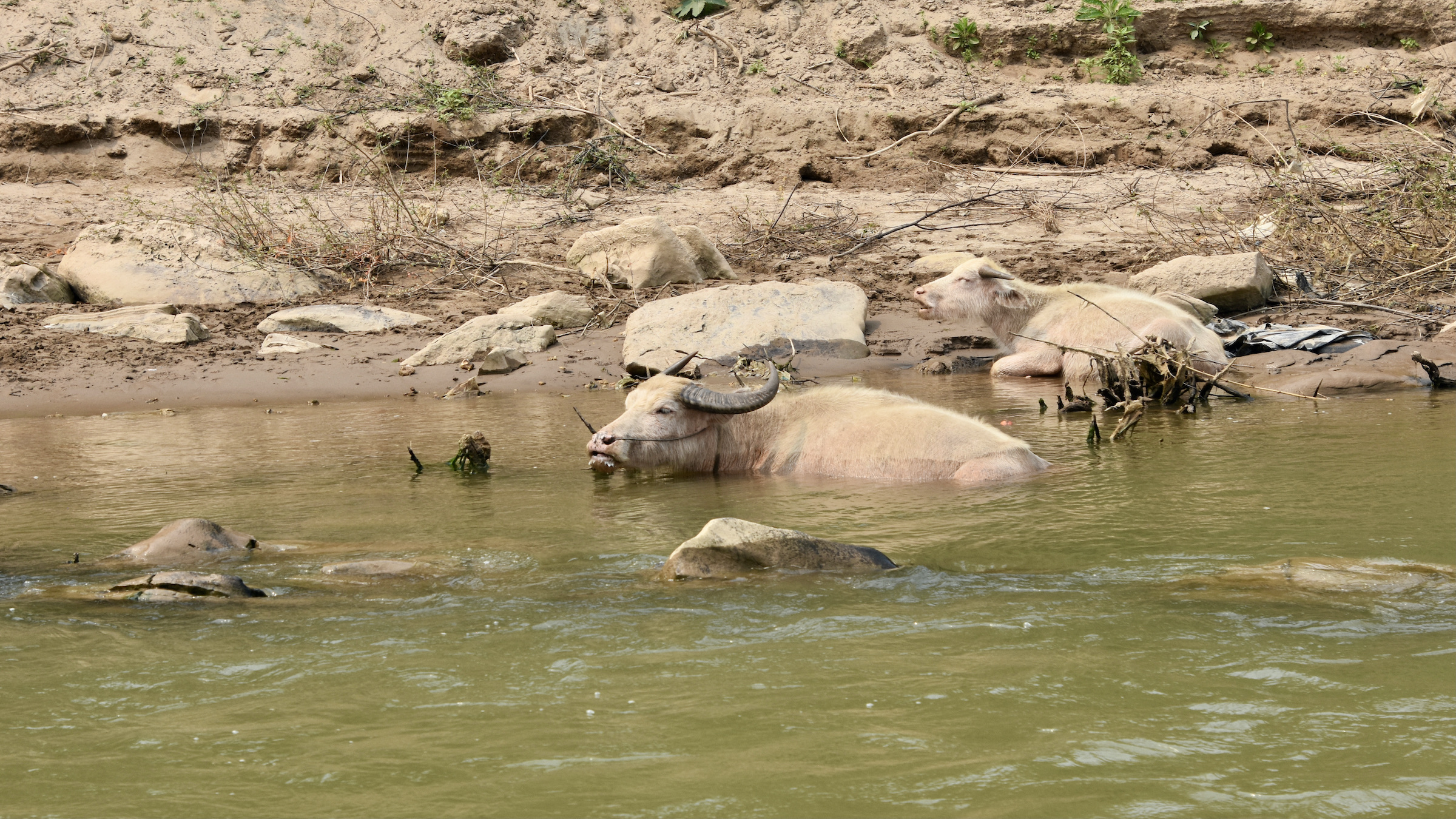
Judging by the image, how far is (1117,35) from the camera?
60.9 feet

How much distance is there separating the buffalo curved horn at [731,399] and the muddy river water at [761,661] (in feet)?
1.92

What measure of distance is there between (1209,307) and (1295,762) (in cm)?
931

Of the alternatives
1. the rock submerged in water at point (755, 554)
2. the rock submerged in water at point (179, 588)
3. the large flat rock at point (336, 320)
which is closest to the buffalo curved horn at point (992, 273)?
the large flat rock at point (336, 320)

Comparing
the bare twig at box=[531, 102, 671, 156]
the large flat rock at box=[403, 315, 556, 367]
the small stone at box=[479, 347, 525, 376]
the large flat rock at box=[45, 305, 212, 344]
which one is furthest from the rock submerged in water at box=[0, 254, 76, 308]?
the bare twig at box=[531, 102, 671, 156]

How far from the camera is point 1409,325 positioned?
1084 centimetres

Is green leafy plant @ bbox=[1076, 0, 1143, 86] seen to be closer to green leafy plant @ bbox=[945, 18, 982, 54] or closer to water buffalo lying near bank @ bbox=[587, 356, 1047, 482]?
green leafy plant @ bbox=[945, 18, 982, 54]

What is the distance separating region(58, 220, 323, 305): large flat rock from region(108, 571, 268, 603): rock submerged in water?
29.9 feet

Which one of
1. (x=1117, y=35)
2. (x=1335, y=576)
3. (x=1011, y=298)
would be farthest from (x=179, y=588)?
(x=1117, y=35)

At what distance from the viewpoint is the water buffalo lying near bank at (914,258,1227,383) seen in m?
9.38

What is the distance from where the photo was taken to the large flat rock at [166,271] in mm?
12680

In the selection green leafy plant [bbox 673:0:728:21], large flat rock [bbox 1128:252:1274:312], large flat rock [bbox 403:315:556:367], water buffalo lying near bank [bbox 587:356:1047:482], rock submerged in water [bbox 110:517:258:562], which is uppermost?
green leafy plant [bbox 673:0:728:21]

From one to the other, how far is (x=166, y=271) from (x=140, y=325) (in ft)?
4.43

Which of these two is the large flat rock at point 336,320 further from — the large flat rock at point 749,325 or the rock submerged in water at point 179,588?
the rock submerged in water at point 179,588

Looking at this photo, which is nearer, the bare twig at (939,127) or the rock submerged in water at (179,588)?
the rock submerged in water at (179,588)
